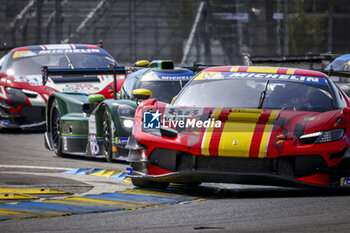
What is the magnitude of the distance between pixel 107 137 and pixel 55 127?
2.07 metres

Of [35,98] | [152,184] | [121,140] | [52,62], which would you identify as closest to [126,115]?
[121,140]

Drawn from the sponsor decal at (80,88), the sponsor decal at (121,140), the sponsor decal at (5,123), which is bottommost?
the sponsor decal at (5,123)

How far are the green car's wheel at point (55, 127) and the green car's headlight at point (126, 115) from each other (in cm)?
→ 183

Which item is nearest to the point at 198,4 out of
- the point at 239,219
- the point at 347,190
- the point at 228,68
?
the point at 228,68

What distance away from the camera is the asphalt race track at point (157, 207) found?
6855 mm

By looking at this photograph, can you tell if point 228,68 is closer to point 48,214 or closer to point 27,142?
point 48,214

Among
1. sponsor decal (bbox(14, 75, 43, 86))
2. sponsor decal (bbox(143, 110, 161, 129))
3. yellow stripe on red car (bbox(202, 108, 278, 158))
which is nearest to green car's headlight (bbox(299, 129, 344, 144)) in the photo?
yellow stripe on red car (bbox(202, 108, 278, 158))

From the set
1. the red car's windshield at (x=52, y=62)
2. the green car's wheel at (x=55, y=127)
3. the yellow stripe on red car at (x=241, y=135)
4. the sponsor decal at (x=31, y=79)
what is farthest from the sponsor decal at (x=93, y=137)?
the red car's windshield at (x=52, y=62)

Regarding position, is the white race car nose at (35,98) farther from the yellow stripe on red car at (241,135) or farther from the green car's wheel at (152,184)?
the yellow stripe on red car at (241,135)

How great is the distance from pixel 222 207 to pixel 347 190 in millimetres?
1481

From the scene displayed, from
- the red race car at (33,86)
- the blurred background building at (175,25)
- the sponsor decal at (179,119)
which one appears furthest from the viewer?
the blurred background building at (175,25)

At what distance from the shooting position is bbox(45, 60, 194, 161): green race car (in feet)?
38.6

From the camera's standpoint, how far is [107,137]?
12078 mm

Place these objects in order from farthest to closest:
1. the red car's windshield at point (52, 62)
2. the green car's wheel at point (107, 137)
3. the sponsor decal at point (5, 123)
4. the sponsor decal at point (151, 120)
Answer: the red car's windshield at point (52, 62) < the sponsor decal at point (5, 123) < the green car's wheel at point (107, 137) < the sponsor decal at point (151, 120)
